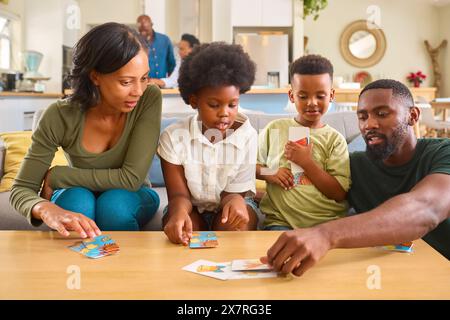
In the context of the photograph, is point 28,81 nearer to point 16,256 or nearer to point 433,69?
point 16,256

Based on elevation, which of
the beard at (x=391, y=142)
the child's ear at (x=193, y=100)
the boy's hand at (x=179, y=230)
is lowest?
the boy's hand at (x=179, y=230)

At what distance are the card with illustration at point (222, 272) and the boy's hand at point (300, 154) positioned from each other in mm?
652

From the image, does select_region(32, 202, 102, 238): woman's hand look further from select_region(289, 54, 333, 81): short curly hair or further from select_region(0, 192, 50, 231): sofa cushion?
select_region(289, 54, 333, 81): short curly hair

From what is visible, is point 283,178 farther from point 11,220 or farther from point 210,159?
point 11,220

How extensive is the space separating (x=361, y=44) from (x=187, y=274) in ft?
31.0

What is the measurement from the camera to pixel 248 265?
1130 millimetres

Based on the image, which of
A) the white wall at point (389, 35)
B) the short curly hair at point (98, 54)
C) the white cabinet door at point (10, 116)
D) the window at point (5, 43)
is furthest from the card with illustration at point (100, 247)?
the white wall at point (389, 35)

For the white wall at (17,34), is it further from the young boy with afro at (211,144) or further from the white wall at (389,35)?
the young boy with afro at (211,144)

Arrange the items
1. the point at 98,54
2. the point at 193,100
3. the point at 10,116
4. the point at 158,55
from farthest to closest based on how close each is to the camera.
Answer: the point at 158,55
the point at 10,116
the point at 193,100
the point at 98,54

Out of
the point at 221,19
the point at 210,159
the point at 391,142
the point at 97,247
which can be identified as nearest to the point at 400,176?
the point at 391,142

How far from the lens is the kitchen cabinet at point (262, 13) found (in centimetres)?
707

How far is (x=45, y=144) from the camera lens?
5.45 ft
